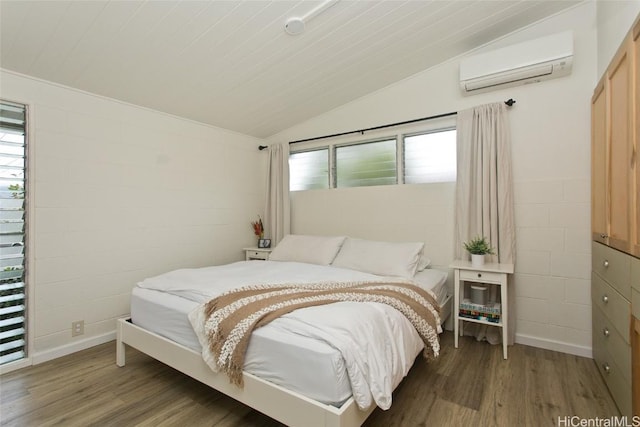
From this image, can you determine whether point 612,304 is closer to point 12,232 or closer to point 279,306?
point 279,306

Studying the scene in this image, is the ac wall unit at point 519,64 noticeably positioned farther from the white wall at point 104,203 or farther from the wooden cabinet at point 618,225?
the white wall at point 104,203

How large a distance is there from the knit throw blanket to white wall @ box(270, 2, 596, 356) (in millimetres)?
1080

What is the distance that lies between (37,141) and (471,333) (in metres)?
3.98

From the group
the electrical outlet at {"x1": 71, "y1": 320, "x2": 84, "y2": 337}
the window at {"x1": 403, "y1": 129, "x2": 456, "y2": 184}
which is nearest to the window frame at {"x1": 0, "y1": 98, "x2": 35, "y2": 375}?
the electrical outlet at {"x1": 71, "y1": 320, "x2": 84, "y2": 337}

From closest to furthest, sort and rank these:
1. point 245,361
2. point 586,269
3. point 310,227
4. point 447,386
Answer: point 245,361, point 447,386, point 586,269, point 310,227

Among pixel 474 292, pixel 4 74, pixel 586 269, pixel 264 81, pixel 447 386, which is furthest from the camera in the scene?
pixel 264 81

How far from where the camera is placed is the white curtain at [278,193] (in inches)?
159

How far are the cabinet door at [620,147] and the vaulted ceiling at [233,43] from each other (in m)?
1.06

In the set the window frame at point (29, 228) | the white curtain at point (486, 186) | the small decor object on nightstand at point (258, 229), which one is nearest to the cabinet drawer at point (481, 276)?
the white curtain at point (486, 186)

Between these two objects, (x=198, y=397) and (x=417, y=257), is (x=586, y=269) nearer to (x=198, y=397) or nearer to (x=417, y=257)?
(x=417, y=257)

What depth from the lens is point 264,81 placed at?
9.78 ft

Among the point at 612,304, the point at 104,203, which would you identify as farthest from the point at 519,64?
the point at 104,203

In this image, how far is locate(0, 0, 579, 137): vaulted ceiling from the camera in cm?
201

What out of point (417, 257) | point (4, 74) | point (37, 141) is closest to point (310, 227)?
point (417, 257)
